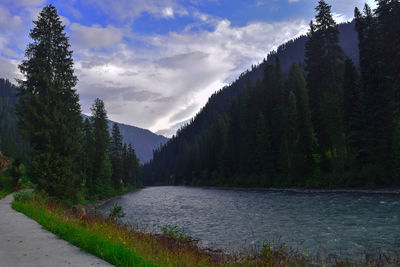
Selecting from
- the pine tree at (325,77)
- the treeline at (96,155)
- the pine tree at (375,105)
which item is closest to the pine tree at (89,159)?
the treeline at (96,155)

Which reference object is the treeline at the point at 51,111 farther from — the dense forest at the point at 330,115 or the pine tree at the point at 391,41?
A: the pine tree at the point at 391,41

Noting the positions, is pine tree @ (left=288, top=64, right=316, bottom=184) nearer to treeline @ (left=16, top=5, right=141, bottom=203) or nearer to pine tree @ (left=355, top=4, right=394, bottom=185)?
pine tree @ (left=355, top=4, right=394, bottom=185)

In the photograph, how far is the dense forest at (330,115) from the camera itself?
3528cm

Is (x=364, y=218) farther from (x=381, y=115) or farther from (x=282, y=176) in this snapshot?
(x=282, y=176)

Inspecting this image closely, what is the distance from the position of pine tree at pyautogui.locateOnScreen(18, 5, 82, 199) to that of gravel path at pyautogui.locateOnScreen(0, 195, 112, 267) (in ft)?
42.3

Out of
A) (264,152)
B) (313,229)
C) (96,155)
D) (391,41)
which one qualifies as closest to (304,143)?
(264,152)

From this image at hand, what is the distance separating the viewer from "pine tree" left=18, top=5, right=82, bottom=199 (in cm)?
2198

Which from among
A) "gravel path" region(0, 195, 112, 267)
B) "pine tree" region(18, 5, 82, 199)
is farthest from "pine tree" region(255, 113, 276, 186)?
"gravel path" region(0, 195, 112, 267)

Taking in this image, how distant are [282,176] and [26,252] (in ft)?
168

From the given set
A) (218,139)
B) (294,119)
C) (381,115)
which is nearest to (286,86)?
(294,119)

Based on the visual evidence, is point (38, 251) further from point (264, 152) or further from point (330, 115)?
point (264, 152)

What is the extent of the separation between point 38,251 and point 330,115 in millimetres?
43532

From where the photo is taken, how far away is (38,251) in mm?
7031

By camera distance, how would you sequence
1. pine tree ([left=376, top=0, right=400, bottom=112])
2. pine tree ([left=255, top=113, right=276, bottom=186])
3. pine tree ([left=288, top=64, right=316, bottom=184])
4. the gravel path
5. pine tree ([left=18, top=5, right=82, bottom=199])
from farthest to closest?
pine tree ([left=255, top=113, right=276, bottom=186]) → pine tree ([left=288, top=64, right=316, bottom=184]) → pine tree ([left=376, top=0, right=400, bottom=112]) → pine tree ([left=18, top=5, right=82, bottom=199]) → the gravel path
